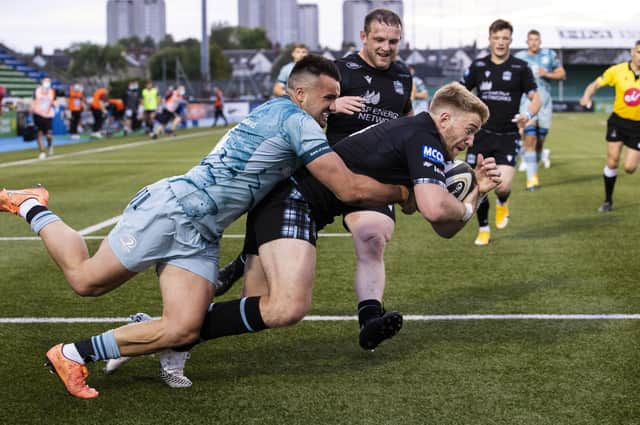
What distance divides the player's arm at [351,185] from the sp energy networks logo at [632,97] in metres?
7.47

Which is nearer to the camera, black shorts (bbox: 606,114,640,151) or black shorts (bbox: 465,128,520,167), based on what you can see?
black shorts (bbox: 465,128,520,167)

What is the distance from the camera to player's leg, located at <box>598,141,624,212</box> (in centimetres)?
1191

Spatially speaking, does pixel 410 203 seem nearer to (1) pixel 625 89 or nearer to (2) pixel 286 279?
(2) pixel 286 279

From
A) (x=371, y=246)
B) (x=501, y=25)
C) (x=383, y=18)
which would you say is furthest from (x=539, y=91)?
(x=371, y=246)

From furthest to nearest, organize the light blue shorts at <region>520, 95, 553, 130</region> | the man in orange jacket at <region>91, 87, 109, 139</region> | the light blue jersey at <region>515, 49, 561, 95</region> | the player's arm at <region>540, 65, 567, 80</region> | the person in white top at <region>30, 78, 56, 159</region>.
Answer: the man in orange jacket at <region>91, 87, 109, 139</region> < the person in white top at <region>30, 78, 56, 159</region> < the light blue shorts at <region>520, 95, 553, 130</region> < the light blue jersey at <region>515, 49, 561, 95</region> < the player's arm at <region>540, 65, 567, 80</region>

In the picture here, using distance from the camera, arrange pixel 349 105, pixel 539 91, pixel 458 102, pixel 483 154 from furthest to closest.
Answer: pixel 539 91
pixel 483 154
pixel 349 105
pixel 458 102

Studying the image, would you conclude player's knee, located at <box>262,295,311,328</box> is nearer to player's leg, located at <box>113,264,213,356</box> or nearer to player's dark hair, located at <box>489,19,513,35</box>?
player's leg, located at <box>113,264,213,356</box>

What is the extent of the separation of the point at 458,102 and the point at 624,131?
7554 millimetres

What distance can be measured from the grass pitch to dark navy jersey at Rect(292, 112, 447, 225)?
975 millimetres

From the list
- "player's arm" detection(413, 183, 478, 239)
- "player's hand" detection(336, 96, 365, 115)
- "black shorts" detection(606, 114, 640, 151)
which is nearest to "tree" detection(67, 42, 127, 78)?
"black shorts" detection(606, 114, 640, 151)

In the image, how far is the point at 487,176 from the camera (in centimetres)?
498

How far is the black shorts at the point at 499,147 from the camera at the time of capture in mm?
9711

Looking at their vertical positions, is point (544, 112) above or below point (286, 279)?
above

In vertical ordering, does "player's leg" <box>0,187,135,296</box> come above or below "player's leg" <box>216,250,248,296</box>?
above
